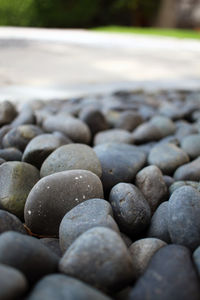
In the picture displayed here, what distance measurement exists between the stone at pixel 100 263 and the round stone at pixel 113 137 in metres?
0.96

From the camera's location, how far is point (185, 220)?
0.88 m

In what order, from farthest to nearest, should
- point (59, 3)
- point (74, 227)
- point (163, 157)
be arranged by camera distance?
point (59, 3)
point (163, 157)
point (74, 227)

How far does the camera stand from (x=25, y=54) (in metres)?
2.18

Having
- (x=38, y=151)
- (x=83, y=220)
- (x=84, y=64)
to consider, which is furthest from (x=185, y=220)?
(x=84, y=64)

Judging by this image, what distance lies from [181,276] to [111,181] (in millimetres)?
557

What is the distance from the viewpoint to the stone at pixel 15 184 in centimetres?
108

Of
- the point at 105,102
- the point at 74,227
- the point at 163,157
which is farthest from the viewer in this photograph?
the point at 105,102

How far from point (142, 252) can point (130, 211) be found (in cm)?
15

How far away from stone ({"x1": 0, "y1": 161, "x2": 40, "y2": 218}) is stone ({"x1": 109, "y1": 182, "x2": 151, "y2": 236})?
0.94 feet

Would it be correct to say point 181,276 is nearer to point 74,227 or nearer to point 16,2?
point 74,227

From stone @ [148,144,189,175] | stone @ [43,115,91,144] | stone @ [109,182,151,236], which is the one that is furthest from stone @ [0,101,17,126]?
stone @ [109,182,151,236]

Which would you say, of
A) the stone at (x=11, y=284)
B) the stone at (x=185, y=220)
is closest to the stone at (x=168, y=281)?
the stone at (x=185, y=220)

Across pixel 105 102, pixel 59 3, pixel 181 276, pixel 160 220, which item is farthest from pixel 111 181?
pixel 59 3

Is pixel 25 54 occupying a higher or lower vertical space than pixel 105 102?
higher
